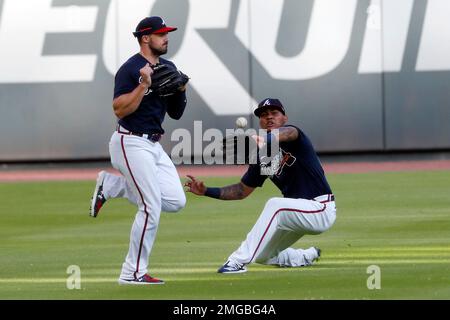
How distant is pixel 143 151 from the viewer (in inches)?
366

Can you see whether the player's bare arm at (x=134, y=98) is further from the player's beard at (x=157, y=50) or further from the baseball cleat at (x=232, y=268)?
the baseball cleat at (x=232, y=268)

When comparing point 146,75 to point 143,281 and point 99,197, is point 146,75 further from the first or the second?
point 143,281

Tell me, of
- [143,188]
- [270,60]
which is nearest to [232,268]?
[143,188]

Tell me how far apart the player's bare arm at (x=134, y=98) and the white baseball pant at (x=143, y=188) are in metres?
0.22

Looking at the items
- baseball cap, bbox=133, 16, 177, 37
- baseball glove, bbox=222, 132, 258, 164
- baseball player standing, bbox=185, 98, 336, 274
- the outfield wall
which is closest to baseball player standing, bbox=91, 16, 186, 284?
baseball cap, bbox=133, 16, 177, 37

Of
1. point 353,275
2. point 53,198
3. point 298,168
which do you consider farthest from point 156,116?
point 53,198

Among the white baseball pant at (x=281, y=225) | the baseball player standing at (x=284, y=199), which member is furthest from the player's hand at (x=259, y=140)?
the white baseball pant at (x=281, y=225)

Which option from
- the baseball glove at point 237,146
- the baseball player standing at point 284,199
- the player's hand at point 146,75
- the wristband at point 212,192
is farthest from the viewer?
the wristband at point 212,192

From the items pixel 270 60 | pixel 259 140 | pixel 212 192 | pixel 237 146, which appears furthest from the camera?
pixel 270 60

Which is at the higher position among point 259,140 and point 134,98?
point 134,98

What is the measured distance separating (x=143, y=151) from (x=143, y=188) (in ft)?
0.99

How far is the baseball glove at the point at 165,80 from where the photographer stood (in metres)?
9.30

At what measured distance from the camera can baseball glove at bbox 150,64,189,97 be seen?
30.5 feet

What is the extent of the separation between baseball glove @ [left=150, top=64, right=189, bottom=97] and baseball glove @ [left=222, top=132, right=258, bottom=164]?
0.66m
